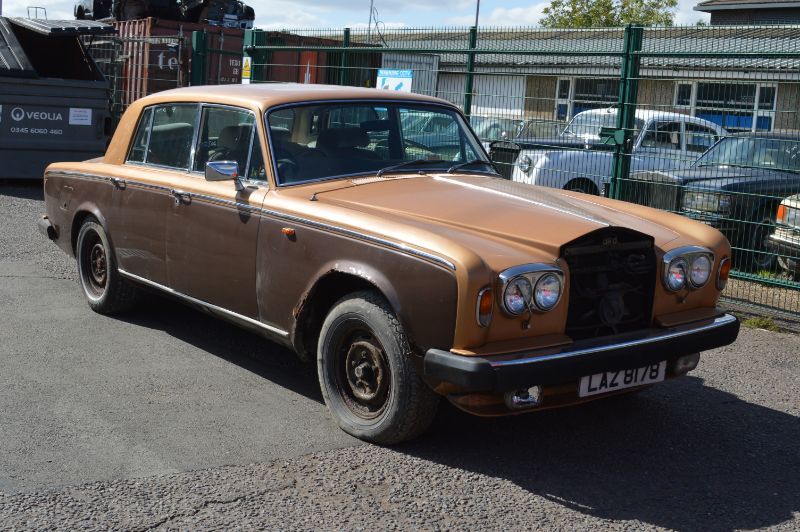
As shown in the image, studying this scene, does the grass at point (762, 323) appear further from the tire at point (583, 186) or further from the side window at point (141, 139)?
the side window at point (141, 139)

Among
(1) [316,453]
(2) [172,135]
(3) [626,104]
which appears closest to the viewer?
(1) [316,453]

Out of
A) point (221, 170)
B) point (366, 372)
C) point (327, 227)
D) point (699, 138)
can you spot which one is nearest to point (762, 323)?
point (699, 138)

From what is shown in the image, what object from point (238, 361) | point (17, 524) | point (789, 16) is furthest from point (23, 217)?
point (789, 16)

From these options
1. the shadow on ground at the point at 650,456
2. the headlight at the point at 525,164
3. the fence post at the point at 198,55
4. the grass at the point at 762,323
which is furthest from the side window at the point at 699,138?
the fence post at the point at 198,55

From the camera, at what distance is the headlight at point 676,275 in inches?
187

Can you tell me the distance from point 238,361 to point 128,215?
1.27 meters

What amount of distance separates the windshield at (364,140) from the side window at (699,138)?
2.76 m

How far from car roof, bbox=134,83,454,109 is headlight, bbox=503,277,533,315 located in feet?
6.74

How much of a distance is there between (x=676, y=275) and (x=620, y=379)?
0.67 m

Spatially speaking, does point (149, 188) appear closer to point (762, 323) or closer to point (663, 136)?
point (663, 136)

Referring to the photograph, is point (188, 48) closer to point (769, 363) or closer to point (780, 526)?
point (769, 363)

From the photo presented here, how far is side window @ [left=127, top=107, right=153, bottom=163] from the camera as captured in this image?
21.4 feet

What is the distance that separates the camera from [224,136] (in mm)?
5777

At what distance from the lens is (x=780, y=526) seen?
3924 mm
